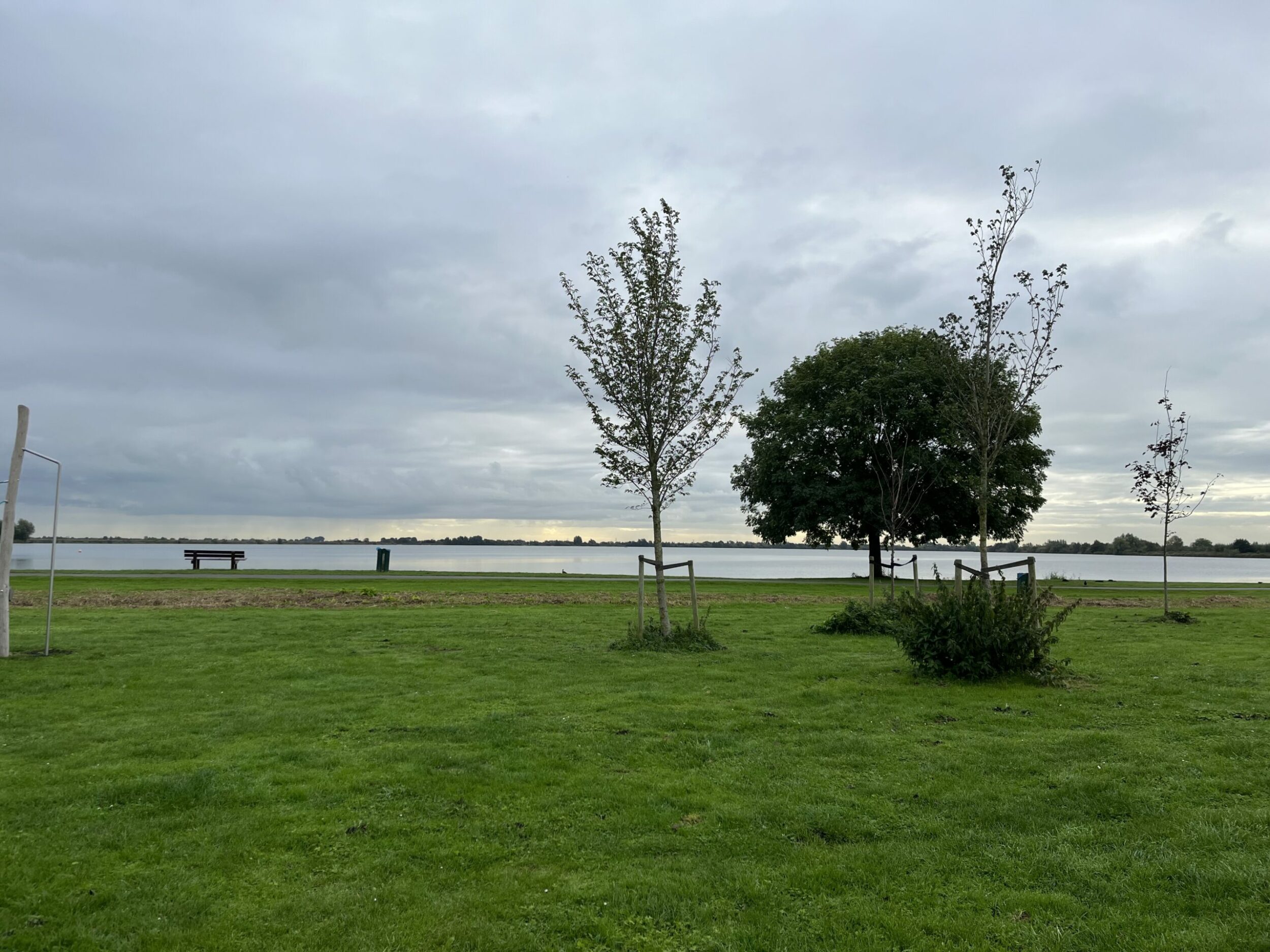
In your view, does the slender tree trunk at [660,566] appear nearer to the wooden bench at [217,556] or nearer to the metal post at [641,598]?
the metal post at [641,598]

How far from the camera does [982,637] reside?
39.1 feet

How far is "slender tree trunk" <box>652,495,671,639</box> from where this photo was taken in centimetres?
1602

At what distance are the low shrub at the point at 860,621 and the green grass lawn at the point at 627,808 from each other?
5103 mm

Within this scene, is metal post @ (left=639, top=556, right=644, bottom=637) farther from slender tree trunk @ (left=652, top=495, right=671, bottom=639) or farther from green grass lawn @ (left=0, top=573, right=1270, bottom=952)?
green grass lawn @ (left=0, top=573, right=1270, bottom=952)

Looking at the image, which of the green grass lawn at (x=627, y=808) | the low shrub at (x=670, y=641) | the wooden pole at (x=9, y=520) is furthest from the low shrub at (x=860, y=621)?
the wooden pole at (x=9, y=520)

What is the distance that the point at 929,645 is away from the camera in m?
12.2

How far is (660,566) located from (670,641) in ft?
5.00

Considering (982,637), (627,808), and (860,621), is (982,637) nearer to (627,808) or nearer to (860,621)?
(860,621)

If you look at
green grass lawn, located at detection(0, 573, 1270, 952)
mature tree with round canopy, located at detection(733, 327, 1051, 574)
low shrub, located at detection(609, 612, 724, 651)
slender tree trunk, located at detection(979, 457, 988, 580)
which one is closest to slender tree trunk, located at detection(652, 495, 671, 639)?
low shrub, located at detection(609, 612, 724, 651)

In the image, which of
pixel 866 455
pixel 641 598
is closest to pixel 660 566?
pixel 641 598

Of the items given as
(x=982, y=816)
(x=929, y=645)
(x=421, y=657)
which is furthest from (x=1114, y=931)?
(x=421, y=657)

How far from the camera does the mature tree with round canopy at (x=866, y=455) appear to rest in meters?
39.1

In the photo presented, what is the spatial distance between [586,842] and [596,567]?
7281 centimetres

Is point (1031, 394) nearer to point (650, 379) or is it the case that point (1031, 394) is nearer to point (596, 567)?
point (650, 379)
